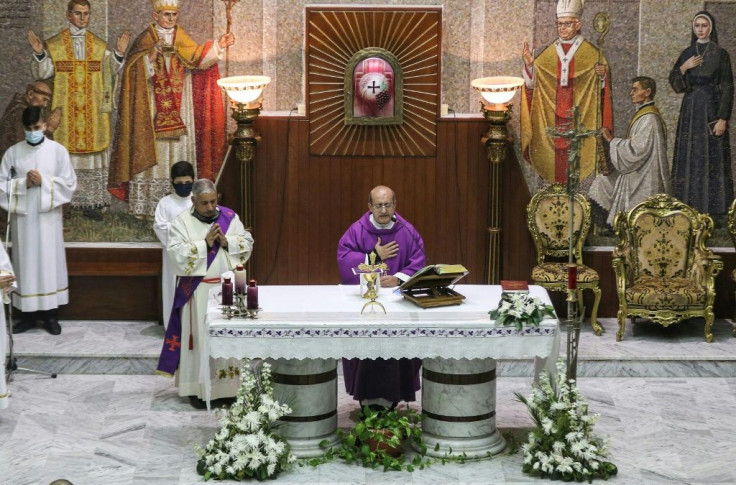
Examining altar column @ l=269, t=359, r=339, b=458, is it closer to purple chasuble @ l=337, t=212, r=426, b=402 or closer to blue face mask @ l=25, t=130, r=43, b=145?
purple chasuble @ l=337, t=212, r=426, b=402

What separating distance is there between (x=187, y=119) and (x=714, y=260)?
5055mm

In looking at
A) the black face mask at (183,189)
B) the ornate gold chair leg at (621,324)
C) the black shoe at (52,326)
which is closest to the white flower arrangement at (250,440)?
the black face mask at (183,189)

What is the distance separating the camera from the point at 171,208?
1077 cm

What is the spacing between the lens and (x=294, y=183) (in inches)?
457

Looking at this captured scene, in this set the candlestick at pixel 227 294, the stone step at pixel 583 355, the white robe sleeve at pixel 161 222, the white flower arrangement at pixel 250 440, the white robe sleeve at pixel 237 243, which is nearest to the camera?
the white flower arrangement at pixel 250 440

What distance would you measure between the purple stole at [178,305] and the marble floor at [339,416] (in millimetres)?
365

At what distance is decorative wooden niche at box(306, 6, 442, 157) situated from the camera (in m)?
11.3

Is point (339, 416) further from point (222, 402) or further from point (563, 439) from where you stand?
point (563, 439)

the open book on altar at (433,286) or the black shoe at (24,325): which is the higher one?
the open book on altar at (433,286)

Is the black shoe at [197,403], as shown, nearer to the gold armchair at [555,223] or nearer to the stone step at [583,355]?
the stone step at [583,355]

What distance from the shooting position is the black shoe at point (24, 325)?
37.1 ft

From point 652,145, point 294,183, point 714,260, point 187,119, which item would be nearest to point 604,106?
point 652,145

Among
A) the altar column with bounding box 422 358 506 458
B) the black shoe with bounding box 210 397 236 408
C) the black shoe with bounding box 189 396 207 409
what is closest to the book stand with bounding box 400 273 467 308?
the altar column with bounding box 422 358 506 458

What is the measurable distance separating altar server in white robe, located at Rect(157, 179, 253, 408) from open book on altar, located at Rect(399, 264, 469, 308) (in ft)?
5.15
